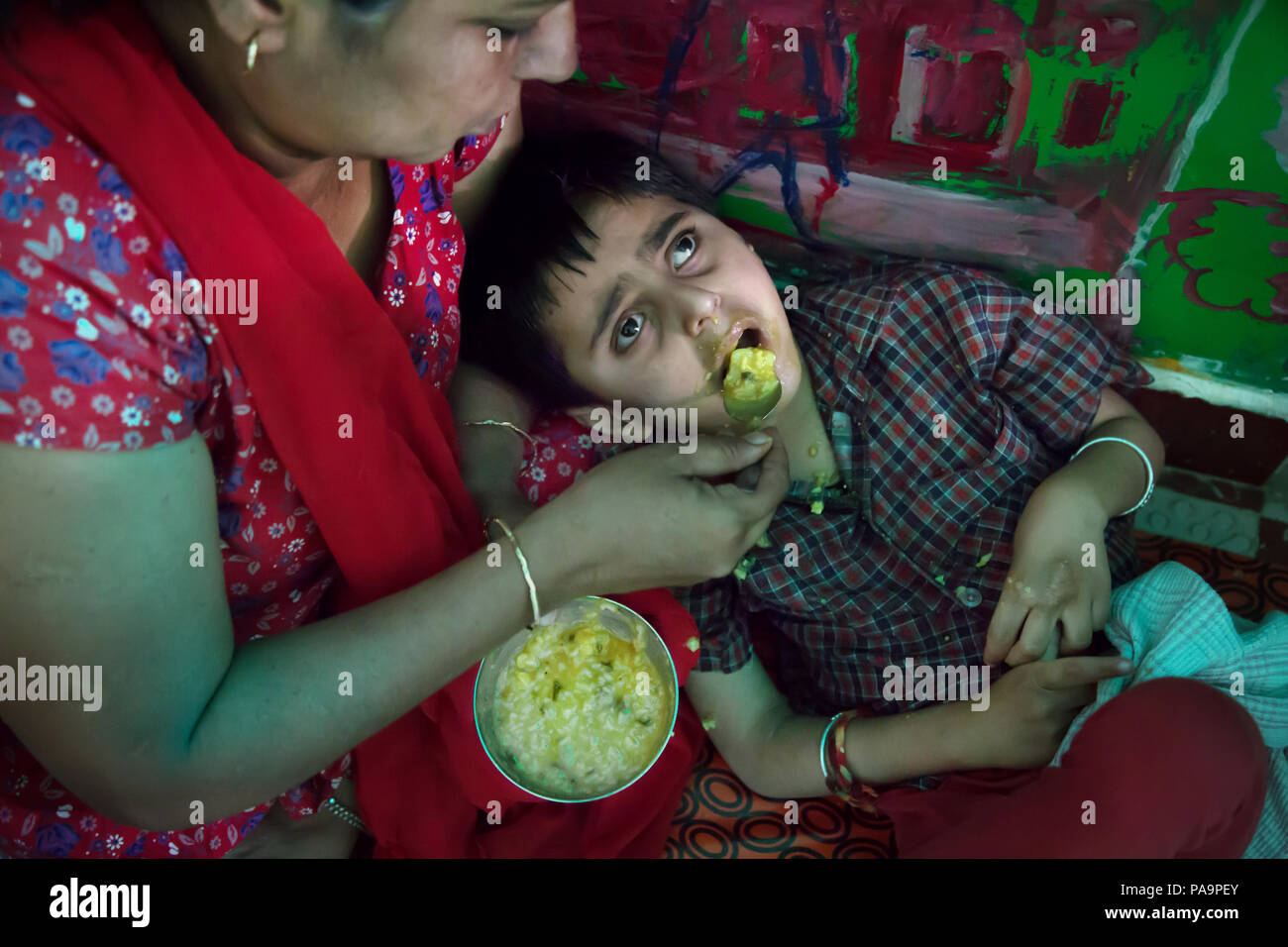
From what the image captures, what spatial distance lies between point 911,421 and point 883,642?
1.33 feet

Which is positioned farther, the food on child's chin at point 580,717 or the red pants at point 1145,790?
the food on child's chin at point 580,717

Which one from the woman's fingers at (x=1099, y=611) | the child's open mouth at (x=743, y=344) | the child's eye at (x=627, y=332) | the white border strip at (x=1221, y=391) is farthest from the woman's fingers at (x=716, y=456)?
the white border strip at (x=1221, y=391)

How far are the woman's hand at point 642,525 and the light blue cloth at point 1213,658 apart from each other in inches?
24.7

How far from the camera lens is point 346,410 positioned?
1189 millimetres

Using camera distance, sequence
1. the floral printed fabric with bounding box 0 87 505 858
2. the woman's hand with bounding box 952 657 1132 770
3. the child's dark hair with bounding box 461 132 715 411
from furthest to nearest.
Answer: the child's dark hair with bounding box 461 132 715 411, the woman's hand with bounding box 952 657 1132 770, the floral printed fabric with bounding box 0 87 505 858

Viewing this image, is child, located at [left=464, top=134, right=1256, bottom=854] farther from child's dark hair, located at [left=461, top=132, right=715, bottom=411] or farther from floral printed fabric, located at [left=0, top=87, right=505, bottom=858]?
floral printed fabric, located at [left=0, top=87, right=505, bottom=858]

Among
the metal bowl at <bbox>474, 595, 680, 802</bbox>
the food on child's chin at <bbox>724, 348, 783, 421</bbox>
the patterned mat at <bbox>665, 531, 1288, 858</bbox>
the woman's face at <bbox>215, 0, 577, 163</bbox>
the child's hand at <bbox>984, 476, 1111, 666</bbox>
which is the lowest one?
the patterned mat at <bbox>665, 531, 1288, 858</bbox>

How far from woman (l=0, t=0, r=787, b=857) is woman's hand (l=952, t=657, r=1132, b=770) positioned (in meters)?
0.53

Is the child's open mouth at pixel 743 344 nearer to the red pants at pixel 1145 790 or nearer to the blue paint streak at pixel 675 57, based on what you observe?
the blue paint streak at pixel 675 57

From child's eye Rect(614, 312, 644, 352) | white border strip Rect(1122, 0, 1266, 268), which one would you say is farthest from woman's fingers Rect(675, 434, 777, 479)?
white border strip Rect(1122, 0, 1266, 268)

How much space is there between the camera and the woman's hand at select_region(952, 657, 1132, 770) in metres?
1.41

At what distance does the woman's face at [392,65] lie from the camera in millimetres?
849

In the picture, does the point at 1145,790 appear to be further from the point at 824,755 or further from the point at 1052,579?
the point at 824,755

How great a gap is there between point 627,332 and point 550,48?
60 centimetres
